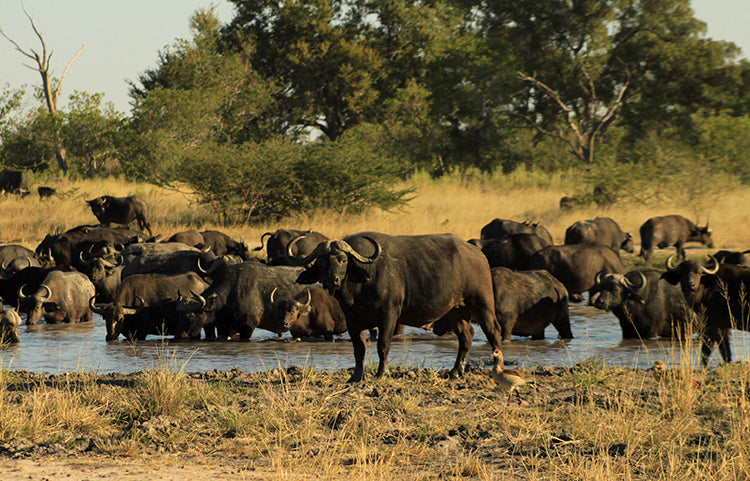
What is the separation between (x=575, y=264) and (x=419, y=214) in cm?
1208

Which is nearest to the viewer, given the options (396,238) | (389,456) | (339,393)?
(389,456)

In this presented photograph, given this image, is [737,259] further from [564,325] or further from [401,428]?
[401,428]

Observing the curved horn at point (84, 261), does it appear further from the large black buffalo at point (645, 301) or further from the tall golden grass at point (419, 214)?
the large black buffalo at point (645, 301)

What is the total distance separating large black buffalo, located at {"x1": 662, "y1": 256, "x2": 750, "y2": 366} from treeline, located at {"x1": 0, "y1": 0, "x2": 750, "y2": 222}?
1943 cm

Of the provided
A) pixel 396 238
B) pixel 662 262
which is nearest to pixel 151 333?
pixel 396 238

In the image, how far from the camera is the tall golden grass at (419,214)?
23234mm

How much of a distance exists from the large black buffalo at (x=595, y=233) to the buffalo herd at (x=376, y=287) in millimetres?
41

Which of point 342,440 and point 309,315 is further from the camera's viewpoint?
point 309,315

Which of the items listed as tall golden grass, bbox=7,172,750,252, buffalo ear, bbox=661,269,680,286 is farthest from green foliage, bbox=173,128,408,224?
buffalo ear, bbox=661,269,680,286

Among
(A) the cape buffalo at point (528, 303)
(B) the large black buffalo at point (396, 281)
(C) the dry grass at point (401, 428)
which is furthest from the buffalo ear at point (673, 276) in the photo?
(B) the large black buffalo at point (396, 281)

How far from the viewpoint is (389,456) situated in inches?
213

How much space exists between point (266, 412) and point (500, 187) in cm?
2909

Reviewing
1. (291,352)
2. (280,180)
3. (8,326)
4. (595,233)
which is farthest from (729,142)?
(8,326)

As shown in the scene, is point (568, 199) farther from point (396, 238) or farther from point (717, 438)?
point (717, 438)
